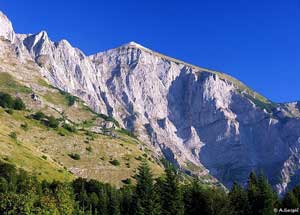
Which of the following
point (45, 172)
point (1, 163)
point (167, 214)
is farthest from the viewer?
point (45, 172)

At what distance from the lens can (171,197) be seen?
109 metres

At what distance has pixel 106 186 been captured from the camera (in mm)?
189000

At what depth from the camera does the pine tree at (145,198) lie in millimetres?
101938

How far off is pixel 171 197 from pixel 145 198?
26.5ft

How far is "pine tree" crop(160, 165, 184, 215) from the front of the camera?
10810 cm

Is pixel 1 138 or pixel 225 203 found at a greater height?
pixel 1 138

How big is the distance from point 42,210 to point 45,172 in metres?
134

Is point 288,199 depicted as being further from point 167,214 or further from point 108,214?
point 108,214

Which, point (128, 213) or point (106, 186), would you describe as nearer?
point (128, 213)

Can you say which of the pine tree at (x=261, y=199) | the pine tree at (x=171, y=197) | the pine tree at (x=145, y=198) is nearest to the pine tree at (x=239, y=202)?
the pine tree at (x=261, y=199)

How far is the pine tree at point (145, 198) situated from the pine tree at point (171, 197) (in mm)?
2972

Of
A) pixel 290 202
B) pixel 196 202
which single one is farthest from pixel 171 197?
pixel 290 202

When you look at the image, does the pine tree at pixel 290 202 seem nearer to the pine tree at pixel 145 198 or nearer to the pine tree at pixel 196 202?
the pine tree at pixel 196 202

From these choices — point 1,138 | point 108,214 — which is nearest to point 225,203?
point 108,214
